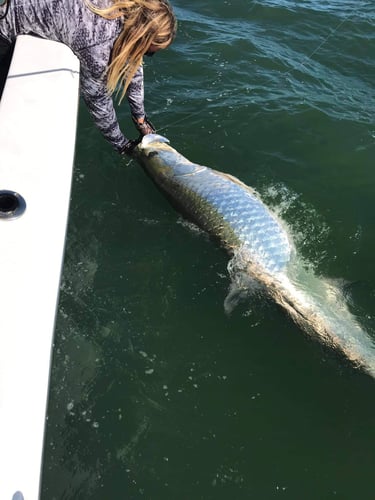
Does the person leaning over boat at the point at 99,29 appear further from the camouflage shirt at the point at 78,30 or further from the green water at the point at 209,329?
the green water at the point at 209,329

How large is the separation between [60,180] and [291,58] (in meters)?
5.48

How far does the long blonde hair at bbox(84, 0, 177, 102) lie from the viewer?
3.22m

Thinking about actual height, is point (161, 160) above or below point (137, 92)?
below

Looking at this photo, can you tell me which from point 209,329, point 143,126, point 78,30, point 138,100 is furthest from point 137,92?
point 209,329

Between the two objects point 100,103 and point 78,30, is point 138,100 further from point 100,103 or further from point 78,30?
point 78,30

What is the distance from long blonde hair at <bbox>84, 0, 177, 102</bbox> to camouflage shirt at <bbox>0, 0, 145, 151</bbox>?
59 millimetres

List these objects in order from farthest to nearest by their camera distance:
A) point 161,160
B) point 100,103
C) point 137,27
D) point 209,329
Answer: point 161,160 → point 209,329 → point 100,103 → point 137,27

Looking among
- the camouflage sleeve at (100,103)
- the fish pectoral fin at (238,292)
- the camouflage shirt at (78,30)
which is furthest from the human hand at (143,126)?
the fish pectoral fin at (238,292)

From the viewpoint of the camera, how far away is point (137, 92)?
4.24 metres

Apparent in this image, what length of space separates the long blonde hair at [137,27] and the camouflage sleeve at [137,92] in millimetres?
661

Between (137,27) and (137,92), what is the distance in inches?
39.0

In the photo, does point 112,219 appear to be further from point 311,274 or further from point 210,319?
point 311,274

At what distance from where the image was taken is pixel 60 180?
3000mm

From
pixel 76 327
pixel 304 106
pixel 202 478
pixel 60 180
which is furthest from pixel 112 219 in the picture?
A: pixel 304 106
